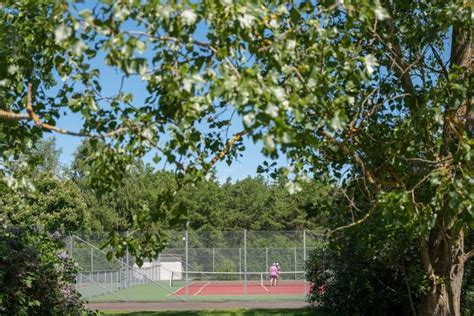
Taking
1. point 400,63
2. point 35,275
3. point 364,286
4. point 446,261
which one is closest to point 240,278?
point 364,286

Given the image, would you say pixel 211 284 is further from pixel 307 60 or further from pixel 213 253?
pixel 307 60

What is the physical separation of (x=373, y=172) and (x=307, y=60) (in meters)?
2.49

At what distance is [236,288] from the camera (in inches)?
1089

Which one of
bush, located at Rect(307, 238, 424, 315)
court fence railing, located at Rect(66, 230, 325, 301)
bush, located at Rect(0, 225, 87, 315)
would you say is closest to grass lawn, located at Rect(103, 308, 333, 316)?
bush, located at Rect(307, 238, 424, 315)

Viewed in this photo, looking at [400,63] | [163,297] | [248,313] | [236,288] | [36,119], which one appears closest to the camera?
[36,119]

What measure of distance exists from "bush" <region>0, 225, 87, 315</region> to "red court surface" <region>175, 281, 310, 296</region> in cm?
1609

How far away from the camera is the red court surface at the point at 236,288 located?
26.8 meters

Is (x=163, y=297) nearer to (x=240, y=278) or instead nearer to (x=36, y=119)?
(x=240, y=278)

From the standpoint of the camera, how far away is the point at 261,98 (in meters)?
3.80

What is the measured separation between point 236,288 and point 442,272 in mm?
20496

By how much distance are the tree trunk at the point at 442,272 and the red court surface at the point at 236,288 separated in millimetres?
18878

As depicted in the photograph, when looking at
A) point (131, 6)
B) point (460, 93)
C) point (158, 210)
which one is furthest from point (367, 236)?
point (131, 6)

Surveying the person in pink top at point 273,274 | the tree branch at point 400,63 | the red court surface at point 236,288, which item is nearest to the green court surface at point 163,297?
the red court surface at point 236,288

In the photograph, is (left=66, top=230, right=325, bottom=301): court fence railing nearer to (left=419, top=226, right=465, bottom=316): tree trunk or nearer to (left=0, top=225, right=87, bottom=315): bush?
(left=0, top=225, right=87, bottom=315): bush
